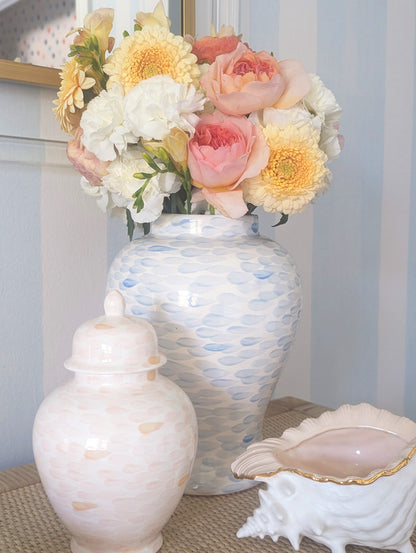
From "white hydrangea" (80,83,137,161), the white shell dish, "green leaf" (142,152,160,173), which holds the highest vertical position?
"white hydrangea" (80,83,137,161)

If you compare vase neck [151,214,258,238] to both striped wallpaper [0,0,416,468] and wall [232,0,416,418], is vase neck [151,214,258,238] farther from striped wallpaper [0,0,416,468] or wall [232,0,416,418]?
wall [232,0,416,418]

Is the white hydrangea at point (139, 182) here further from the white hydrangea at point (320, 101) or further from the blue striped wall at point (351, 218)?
the blue striped wall at point (351, 218)

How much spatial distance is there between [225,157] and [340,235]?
700 mm

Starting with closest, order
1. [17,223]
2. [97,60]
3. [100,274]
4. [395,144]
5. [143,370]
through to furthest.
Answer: [143,370] < [97,60] < [17,223] < [100,274] < [395,144]

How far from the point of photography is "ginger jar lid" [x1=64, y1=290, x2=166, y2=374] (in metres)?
0.54

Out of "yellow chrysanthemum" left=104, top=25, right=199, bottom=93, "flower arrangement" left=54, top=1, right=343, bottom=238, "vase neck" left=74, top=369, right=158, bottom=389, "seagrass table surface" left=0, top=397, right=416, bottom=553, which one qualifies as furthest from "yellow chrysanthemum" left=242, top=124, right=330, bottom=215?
"seagrass table surface" left=0, top=397, right=416, bottom=553

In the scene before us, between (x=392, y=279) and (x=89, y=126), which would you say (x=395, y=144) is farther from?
(x=89, y=126)

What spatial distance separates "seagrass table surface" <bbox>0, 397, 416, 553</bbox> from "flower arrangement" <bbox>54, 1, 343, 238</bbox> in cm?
32

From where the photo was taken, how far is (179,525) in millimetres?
644

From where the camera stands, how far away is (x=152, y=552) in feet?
1.92

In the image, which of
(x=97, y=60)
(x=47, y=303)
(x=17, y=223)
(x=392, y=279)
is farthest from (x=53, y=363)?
(x=392, y=279)

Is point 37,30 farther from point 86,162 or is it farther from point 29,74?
point 86,162

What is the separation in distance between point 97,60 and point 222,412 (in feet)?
1.34

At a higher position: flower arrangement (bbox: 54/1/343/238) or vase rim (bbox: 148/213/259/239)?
flower arrangement (bbox: 54/1/343/238)
